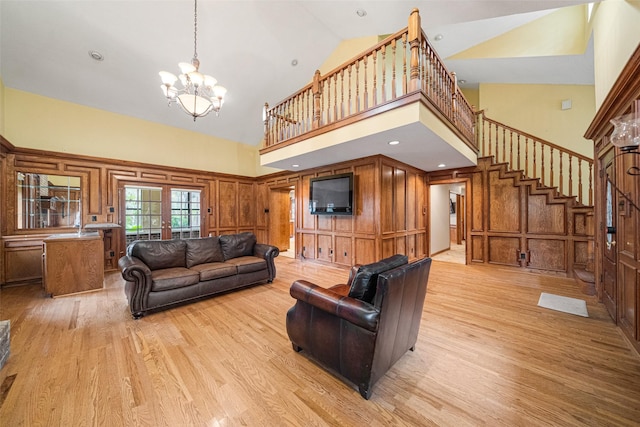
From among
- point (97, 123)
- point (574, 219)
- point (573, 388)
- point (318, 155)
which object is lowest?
point (573, 388)

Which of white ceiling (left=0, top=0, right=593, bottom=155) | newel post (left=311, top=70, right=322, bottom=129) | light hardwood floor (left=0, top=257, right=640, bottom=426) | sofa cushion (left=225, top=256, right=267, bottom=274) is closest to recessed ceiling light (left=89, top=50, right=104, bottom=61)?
white ceiling (left=0, top=0, right=593, bottom=155)

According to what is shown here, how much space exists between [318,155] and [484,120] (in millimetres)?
4231

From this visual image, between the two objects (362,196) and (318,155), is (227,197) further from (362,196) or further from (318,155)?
(362,196)

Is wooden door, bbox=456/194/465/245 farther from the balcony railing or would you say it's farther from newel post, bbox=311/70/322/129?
newel post, bbox=311/70/322/129

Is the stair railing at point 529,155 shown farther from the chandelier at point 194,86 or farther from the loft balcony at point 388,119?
the chandelier at point 194,86

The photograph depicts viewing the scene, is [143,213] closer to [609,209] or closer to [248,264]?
[248,264]

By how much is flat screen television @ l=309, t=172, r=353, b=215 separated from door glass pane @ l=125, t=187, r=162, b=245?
3904 mm

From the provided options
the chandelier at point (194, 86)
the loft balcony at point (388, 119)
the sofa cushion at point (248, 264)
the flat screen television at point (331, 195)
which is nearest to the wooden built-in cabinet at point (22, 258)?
the sofa cushion at point (248, 264)

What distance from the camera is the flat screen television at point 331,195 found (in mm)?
4801

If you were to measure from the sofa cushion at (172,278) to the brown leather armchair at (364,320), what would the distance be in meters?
1.85

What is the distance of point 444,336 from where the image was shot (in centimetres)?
230

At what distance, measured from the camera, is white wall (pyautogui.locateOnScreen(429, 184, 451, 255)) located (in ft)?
20.8

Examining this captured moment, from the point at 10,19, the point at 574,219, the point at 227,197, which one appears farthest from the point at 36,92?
the point at 574,219

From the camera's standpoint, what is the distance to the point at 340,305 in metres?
1.60
